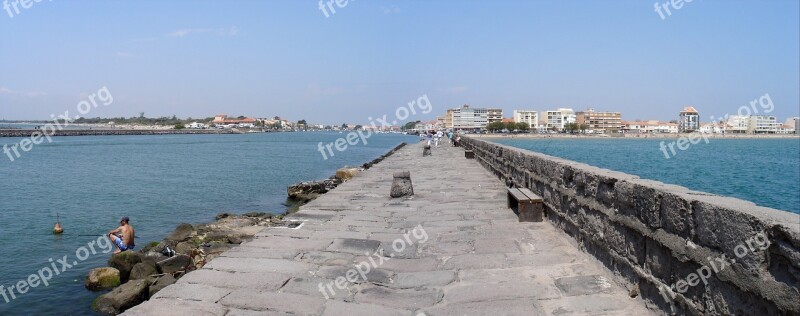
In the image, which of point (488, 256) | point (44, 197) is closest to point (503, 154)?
point (488, 256)

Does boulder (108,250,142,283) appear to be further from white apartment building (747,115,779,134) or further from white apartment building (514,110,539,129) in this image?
white apartment building (747,115,779,134)

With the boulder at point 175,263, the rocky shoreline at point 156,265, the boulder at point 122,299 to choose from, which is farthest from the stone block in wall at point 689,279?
the boulder at point 175,263

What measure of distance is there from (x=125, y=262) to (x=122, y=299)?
1.98 m

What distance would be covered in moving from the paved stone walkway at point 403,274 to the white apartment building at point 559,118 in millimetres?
183636

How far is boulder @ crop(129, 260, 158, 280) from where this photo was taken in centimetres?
926

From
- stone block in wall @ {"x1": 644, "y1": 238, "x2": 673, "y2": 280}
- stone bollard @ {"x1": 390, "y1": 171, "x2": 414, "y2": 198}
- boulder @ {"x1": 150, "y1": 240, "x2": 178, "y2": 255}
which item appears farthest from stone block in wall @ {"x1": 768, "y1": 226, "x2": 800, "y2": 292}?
boulder @ {"x1": 150, "y1": 240, "x2": 178, "y2": 255}

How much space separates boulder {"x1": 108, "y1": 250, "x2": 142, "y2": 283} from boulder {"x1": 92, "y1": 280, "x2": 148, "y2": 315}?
1.39 meters

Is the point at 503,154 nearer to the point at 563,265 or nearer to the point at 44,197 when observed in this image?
the point at 563,265

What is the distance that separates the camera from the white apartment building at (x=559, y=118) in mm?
185625

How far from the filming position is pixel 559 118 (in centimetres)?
18850

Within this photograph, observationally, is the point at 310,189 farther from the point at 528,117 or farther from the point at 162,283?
the point at 528,117

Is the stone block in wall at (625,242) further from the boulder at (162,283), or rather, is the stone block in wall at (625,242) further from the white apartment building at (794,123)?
the white apartment building at (794,123)

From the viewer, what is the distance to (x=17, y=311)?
347 inches

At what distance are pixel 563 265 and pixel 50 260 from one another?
11450 millimetres
